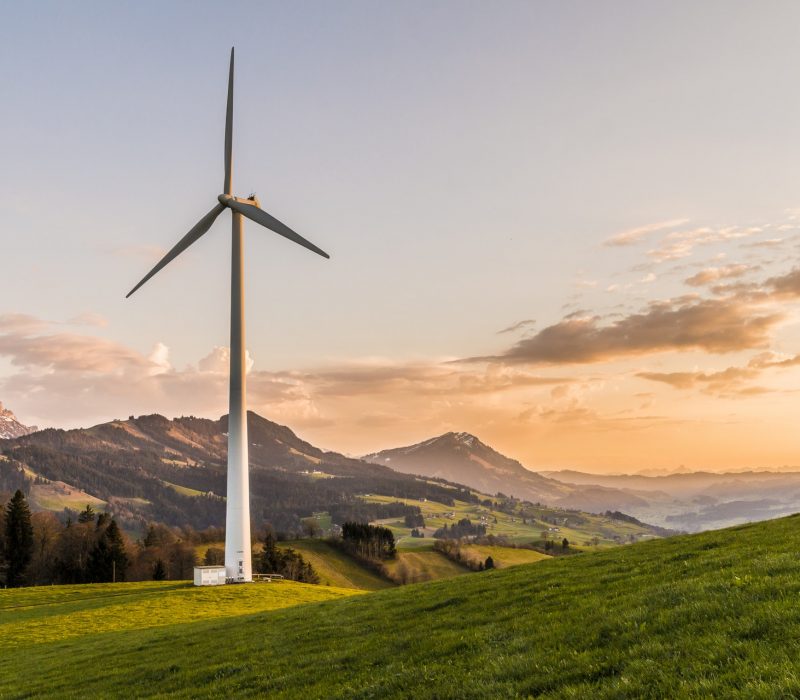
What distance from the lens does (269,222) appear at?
7912 centimetres

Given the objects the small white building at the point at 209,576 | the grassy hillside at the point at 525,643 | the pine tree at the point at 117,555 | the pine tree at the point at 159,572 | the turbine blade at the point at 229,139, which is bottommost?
the pine tree at the point at 159,572

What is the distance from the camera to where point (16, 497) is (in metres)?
148

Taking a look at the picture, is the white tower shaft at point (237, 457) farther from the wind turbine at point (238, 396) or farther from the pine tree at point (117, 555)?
the pine tree at point (117, 555)

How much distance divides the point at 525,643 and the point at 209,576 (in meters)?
66.8

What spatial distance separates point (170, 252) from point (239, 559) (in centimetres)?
3780

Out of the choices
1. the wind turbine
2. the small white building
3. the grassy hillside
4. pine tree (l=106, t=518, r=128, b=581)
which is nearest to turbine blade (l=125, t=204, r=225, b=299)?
the wind turbine

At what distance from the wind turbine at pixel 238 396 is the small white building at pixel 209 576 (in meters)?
0.78

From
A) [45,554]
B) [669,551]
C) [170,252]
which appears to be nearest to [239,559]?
[170,252]

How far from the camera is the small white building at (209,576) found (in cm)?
7690

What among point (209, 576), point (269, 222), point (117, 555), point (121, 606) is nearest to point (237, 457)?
point (209, 576)

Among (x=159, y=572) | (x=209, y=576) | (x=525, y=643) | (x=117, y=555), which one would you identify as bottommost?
(x=159, y=572)

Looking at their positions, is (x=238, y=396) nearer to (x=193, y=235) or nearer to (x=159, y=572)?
(x=193, y=235)

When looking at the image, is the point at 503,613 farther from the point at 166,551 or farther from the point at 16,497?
the point at 166,551

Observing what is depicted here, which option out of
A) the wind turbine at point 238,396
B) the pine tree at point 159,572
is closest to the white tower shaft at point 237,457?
the wind turbine at point 238,396
